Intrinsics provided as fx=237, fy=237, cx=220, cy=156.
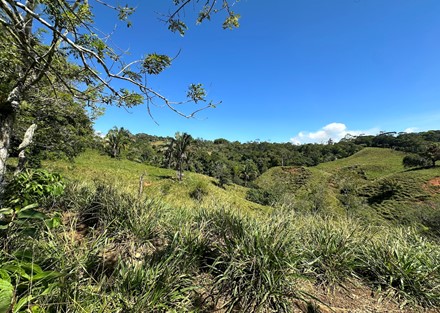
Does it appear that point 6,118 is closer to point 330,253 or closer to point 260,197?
point 330,253

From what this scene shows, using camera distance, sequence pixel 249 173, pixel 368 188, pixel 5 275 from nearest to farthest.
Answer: pixel 5 275 → pixel 368 188 → pixel 249 173

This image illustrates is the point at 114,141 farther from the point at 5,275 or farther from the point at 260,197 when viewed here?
the point at 5,275

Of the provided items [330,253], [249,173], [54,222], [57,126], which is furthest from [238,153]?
[54,222]

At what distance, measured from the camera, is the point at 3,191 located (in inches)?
157

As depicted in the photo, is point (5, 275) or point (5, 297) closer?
point (5, 297)

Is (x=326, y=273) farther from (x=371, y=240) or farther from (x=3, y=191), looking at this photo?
(x=3, y=191)

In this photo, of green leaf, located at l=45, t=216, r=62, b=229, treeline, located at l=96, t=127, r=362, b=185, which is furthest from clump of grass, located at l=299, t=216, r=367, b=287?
treeline, located at l=96, t=127, r=362, b=185

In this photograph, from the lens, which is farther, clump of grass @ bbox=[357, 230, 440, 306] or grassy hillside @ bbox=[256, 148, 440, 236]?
grassy hillside @ bbox=[256, 148, 440, 236]

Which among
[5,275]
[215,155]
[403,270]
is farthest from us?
[215,155]

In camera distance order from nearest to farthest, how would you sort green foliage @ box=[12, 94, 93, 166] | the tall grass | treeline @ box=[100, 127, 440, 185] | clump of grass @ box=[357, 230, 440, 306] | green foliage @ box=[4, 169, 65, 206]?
1. the tall grass
2. clump of grass @ box=[357, 230, 440, 306]
3. green foliage @ box=[4, 169, 65, 206]
4. green foliage @ box=[12, 94, 93, 166]
5. treeline @ box=[100, 127, 440, 185]

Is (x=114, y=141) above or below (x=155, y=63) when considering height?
above

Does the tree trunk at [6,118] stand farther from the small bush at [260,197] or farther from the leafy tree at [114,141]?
the leafy tree at [114,141]

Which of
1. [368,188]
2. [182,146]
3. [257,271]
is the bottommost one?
[368,188]

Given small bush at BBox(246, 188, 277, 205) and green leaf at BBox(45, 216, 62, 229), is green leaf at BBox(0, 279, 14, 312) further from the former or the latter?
small bush at BBox(246, 188, 277, 205)
